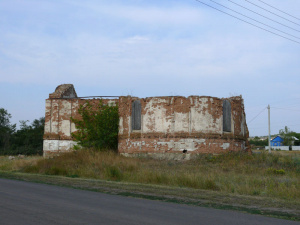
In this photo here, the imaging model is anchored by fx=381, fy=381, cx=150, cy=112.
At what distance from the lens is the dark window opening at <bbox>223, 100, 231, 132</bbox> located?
2791 centimetres

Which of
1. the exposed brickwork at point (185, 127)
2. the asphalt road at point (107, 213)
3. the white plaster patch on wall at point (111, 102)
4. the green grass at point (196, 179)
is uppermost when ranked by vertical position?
the white plaster patch on wall at point (111, 102)

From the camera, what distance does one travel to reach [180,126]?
89.5ft

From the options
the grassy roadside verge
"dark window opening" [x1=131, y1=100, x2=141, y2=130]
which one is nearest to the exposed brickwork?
"dark window opening" [x1=131, y1=100, x2=141, y2=130]

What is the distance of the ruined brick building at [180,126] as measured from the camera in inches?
1068

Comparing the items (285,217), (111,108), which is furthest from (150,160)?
(285,217)

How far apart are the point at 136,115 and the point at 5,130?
46.8 m

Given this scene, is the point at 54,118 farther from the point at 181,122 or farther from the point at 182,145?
the point at 182,145

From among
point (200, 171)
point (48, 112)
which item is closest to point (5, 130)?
point (48, 112)

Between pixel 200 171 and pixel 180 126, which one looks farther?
pixel 180 126

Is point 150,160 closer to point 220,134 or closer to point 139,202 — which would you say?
point 220,134

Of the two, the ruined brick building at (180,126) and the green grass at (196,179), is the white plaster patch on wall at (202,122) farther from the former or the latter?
the green grass at (196,179)

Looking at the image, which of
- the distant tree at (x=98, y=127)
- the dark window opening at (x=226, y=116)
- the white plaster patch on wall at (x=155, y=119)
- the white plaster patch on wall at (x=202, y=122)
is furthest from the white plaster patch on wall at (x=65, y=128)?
the dark window opening at (x=226, y=116)

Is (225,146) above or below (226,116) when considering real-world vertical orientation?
below

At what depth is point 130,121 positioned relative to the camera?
2884 cm
